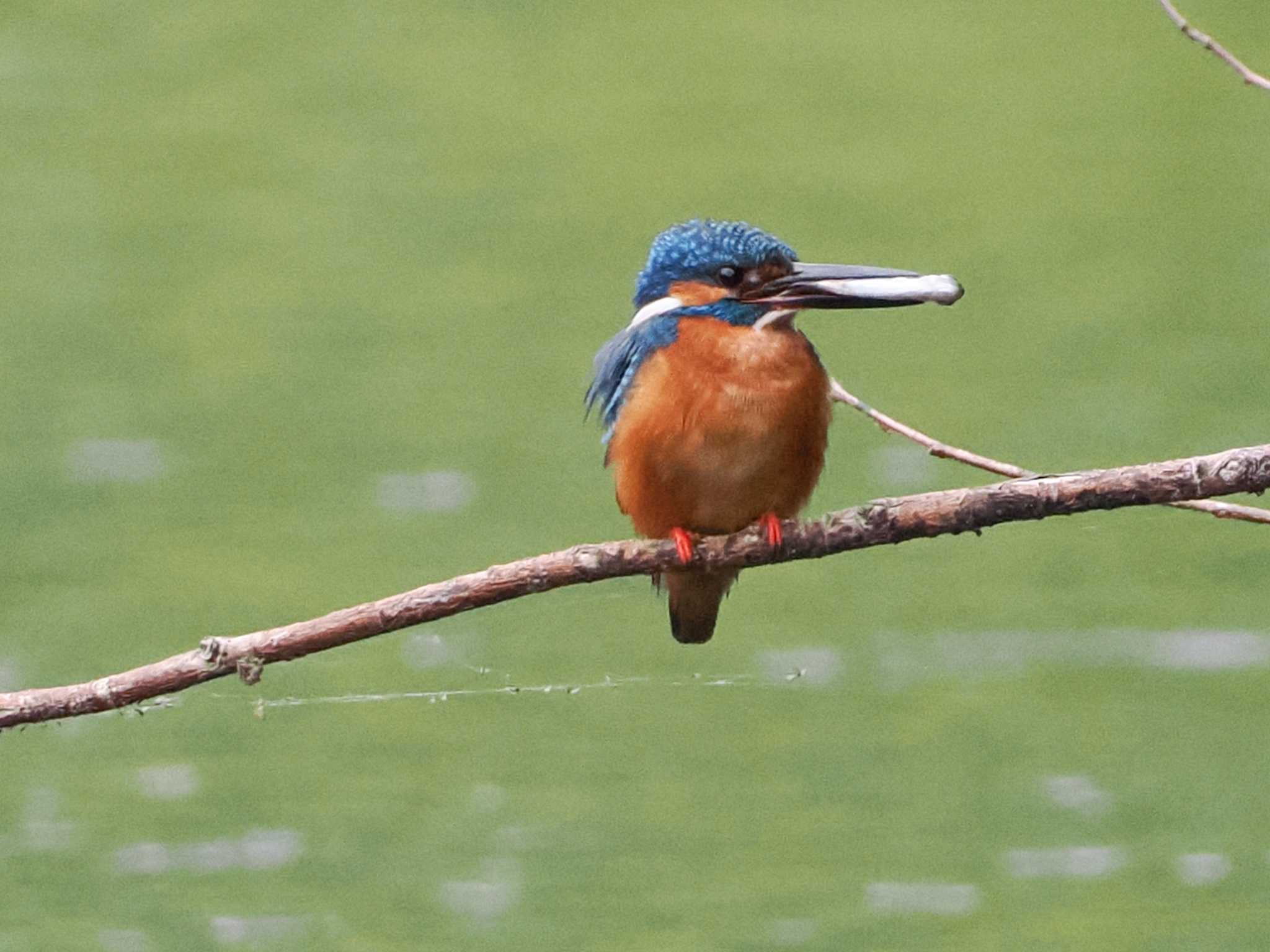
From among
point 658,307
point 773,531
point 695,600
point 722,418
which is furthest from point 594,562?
point 695,600

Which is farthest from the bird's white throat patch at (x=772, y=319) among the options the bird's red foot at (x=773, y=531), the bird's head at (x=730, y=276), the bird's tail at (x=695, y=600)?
the bird's tail at (x=695, y=600)

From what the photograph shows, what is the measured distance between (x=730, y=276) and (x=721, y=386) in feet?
0.45

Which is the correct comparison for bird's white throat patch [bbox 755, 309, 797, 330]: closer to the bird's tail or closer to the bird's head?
the bird's head

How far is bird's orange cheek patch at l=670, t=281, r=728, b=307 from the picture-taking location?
9.01 ft

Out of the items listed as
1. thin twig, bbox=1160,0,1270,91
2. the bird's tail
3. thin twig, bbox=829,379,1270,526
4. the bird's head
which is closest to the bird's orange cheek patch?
the bird's head

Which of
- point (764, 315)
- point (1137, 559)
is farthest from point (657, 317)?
point (1137, 559)

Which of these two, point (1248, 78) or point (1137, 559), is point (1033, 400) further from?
point (1248, 78)

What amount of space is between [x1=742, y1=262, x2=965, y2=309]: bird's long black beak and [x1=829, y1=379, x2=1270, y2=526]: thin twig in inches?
4.0

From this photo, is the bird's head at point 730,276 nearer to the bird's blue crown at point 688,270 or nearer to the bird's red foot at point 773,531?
the bird's blue crown at point 688,270

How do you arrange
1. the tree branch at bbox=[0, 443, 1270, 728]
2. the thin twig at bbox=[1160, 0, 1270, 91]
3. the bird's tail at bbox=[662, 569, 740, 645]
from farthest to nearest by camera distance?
the bird's tail at bbox=[662, 569, 740, 645]
the thin twig at bbox=[1160, 0, 1270, 91]
the tree branch at bbox=[0, 443, 1270, 728]

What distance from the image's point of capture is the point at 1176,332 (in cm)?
640

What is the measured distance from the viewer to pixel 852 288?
2.54 m

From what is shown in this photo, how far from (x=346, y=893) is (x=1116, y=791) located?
69.7 inches

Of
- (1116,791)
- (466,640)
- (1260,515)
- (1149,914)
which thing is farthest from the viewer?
(466,640)
